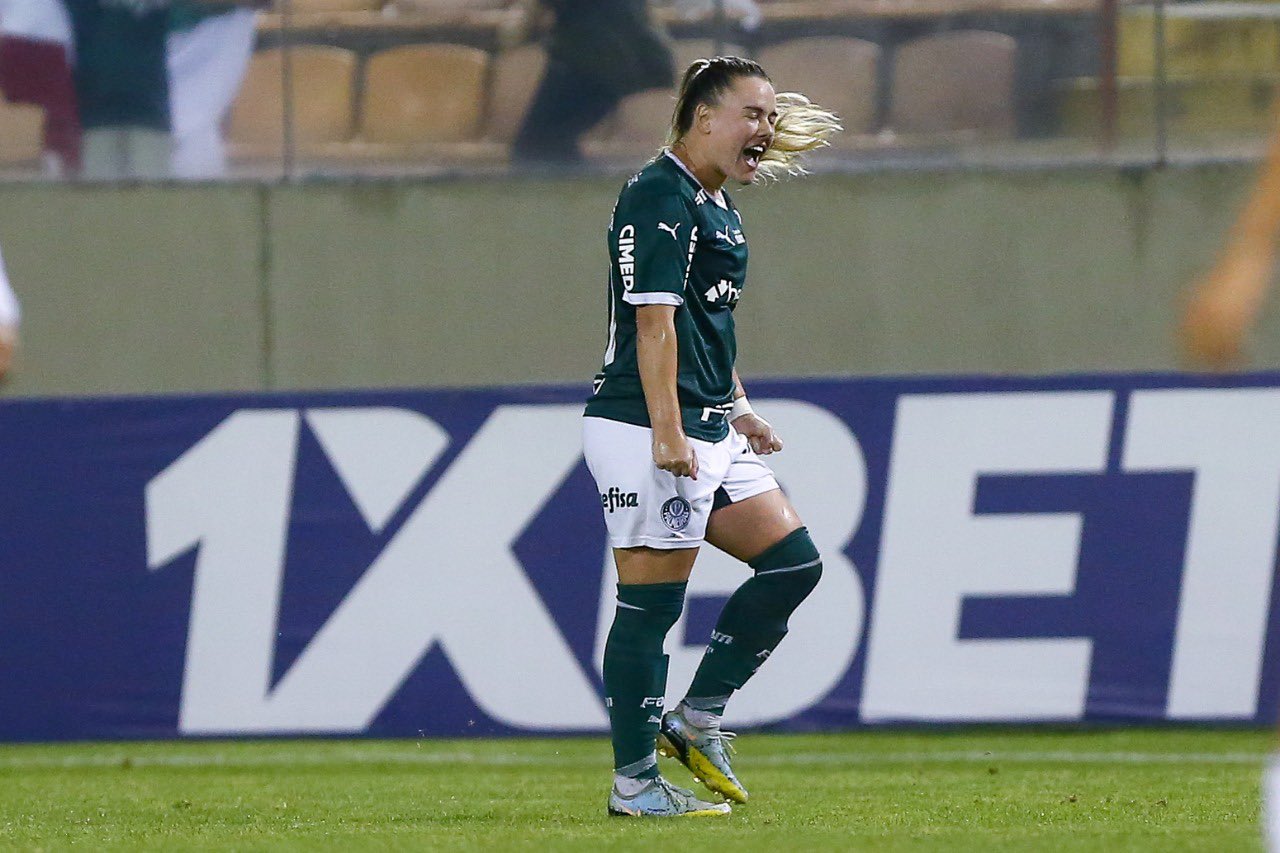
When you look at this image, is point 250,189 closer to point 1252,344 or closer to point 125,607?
point 125,607

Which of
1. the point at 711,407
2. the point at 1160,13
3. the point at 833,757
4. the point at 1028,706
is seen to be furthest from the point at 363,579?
the point at 1160,13

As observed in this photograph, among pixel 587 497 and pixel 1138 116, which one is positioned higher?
pixel 1138 116

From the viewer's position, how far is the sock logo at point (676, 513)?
209 inches

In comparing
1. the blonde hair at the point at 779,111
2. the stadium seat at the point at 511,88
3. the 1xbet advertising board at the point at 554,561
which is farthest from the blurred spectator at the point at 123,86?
the blonde hair at the point at 779,111

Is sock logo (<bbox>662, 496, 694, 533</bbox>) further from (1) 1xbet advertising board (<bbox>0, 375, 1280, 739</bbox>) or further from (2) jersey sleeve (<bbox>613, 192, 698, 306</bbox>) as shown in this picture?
(1) 1xbet advertising board (<bbox>0, 375, 1280, 739</bbox>)

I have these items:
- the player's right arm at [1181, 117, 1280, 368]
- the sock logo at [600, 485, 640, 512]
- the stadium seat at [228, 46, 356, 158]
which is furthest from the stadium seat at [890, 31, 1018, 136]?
the player's right arm at [1181, 117, 1280, 368]

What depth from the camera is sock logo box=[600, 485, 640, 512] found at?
17.4 ft

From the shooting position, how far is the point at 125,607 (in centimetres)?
888

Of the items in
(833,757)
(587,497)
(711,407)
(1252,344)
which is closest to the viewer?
(711,407)

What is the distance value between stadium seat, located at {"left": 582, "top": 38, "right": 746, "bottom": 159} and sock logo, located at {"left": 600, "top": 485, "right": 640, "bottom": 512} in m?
6.28

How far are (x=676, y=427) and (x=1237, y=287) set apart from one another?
2.50 metres

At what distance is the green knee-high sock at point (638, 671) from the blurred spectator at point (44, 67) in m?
6.92

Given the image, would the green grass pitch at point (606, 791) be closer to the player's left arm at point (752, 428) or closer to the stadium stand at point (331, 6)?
the player's left arm at point (752, 428)

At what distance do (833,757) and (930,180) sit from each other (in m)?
3.89
